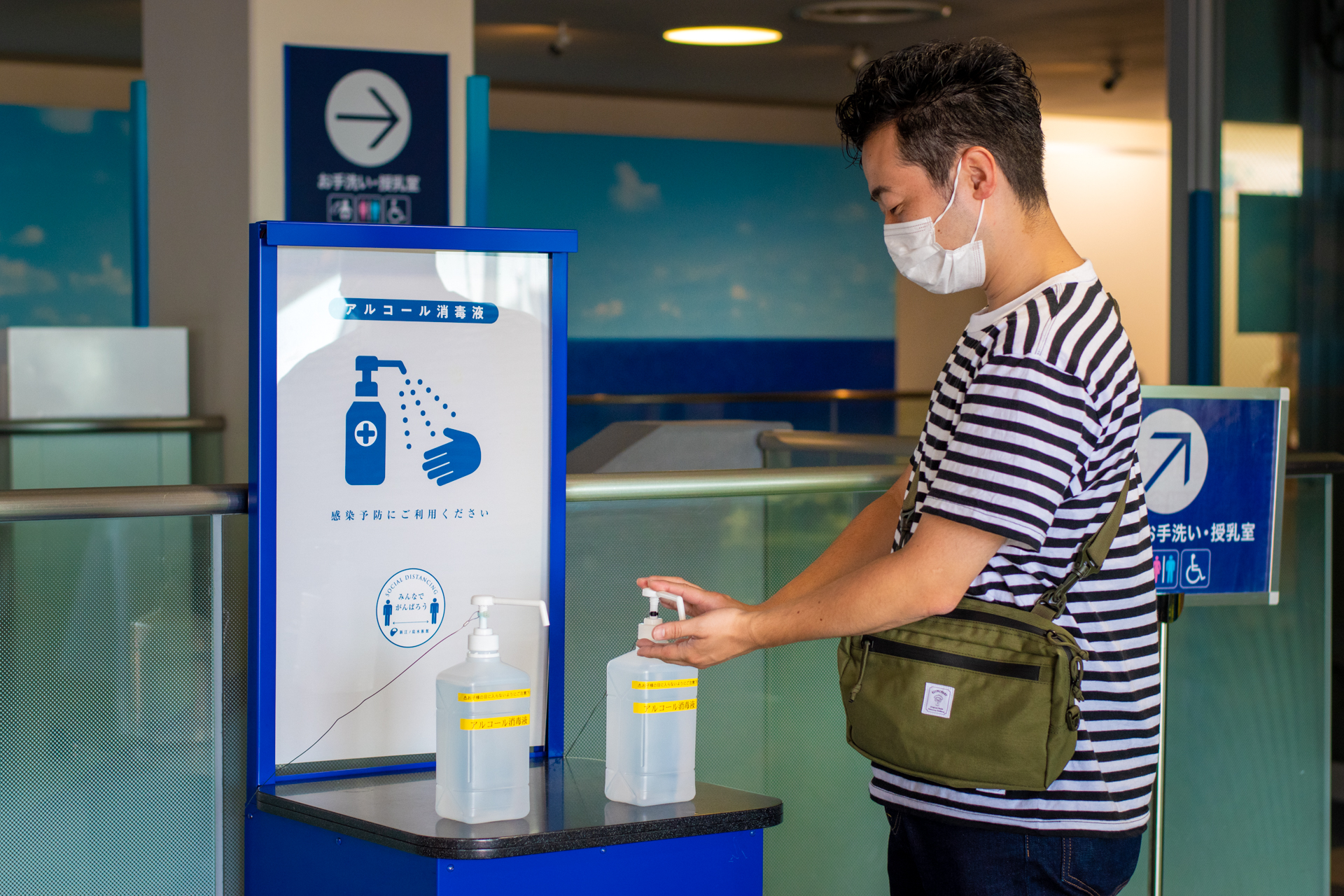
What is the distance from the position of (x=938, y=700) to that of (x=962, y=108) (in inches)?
22.6

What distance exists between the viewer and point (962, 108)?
1.36 meters

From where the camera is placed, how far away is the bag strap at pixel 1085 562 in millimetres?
1346

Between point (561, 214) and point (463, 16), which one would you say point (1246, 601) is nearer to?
point (463, 16)

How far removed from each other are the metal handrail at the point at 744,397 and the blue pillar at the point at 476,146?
422cm

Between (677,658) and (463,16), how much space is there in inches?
135

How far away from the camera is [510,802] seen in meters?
1.51

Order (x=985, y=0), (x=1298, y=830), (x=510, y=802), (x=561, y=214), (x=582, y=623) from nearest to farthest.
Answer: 1. (x=510, y=802)
2. (x=582, y=623)
3. (x=1298, y=830)
4. (x=985, y=0)
5. (x=561, y=214)

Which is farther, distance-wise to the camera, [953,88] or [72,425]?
[72,425]

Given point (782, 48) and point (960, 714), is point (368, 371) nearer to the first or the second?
point (960, 714)

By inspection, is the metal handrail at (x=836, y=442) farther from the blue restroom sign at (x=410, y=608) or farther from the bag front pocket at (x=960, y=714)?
the bag front pocket at (x=960, y=714)

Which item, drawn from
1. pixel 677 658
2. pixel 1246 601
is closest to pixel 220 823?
pixel 677 658

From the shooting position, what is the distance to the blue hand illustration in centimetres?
173

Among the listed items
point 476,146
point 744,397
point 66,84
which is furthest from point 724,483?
point 66,84

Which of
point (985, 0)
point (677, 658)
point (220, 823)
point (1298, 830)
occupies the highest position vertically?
point (985, 0)
